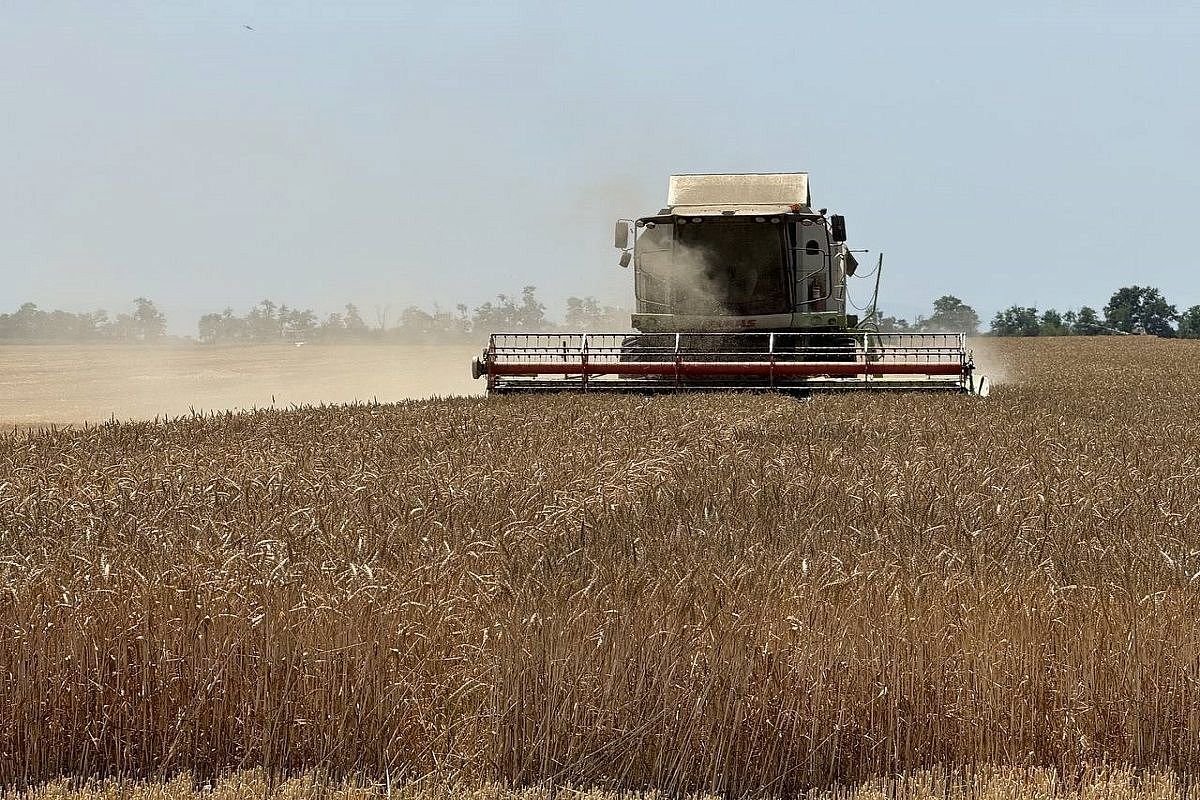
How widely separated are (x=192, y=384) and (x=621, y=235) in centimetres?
1849

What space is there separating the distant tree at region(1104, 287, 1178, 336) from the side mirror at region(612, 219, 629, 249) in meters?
103

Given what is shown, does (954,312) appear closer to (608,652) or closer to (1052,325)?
(1052,325)

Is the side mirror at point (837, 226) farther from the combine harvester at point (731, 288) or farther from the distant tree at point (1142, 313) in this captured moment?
the distant tree at point (1142, 313)

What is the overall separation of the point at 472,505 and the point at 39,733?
2.82 metres

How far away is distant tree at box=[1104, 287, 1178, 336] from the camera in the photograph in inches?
4414

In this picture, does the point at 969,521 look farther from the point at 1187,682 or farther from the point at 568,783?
the point at 568,783

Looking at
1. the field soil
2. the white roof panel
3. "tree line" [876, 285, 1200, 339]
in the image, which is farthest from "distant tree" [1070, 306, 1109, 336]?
the white roof panel

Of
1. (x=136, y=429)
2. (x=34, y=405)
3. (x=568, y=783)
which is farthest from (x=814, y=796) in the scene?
(x=34, y=405)

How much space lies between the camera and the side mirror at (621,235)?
16.9 m

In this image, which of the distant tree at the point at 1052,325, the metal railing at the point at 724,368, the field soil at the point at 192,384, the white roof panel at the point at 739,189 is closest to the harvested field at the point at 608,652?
the metal railing at the point at 724,368

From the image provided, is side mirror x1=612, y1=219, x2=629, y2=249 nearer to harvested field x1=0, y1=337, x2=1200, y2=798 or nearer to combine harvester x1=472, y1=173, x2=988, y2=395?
combine harvester x1=472, y1=173, x2=988, y2=395

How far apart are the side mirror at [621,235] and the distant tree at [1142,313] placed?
4073 inches

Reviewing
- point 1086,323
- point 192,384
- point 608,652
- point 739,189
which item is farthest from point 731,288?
point 1086,323

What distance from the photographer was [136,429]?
36.8 feet
